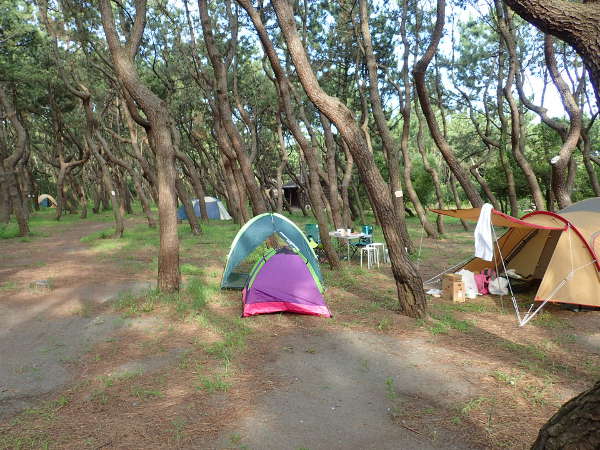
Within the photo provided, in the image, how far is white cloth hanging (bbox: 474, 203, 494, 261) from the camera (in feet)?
21.4

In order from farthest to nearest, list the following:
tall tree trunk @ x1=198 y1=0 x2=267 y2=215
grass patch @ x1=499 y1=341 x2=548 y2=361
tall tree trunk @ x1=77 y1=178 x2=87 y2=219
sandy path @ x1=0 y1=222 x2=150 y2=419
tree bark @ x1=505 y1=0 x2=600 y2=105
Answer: tall tree trunk @ x1=77 y1=178 x2=87 y2=219, tall tree trunk @ x1=198 y1=0 x2=267 y2=215, grass patch @ x1=499 y1=341 x2=548 y2=361, sandy path @ x1=0 y1=222 x2=150 y2=419, tree bark @ x1=505 y1=0 x2=600 y2=105

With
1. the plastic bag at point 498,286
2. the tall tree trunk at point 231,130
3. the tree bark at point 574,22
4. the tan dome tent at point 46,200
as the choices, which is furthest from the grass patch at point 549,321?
the tan dome tent at point 46,200

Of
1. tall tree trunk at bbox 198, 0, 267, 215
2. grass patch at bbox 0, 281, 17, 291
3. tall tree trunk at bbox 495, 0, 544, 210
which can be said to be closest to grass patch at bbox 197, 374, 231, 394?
grass patch at bbox 0, 281, 17, 291

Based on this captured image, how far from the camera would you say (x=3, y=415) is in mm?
3822

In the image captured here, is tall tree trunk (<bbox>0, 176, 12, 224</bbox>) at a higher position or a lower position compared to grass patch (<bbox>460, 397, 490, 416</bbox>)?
higher

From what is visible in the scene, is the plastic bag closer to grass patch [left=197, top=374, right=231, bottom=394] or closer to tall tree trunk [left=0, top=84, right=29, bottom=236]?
grass patch [left=197, top=374, right=231, bottom=394]

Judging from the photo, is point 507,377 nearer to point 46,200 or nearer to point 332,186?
point 332,186

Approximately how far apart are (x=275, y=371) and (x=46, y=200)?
4876cm

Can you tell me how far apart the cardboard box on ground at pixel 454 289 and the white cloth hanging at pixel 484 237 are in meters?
1.09

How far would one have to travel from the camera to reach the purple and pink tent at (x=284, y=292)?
6.74 metres

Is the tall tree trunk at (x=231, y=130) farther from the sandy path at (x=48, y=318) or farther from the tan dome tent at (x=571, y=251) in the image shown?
the tan dome tent at (x=571, y=251)

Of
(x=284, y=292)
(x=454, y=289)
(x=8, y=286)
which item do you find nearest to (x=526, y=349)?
(x=454, y=289)

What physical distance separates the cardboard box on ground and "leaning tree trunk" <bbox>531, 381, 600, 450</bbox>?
18.9ft

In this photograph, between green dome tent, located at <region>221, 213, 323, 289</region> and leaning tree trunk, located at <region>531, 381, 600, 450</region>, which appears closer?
leaning tree trunk, located at <region>531, 381, 600, 450</region>
